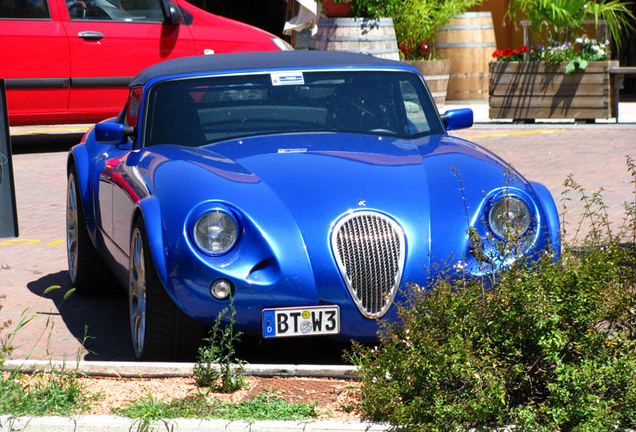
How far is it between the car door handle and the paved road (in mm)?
1371

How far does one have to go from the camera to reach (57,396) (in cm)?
366

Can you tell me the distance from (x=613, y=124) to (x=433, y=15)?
331cm

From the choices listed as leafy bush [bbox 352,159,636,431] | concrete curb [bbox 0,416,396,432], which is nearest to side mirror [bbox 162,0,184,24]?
leafy bush [bbox 352,159,636,431]

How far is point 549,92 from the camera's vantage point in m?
13.6

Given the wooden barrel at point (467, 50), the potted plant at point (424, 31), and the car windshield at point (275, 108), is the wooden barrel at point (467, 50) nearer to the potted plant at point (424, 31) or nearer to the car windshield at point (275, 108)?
the potted plant at point (424, 31)

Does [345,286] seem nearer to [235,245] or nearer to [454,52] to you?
[235,245]

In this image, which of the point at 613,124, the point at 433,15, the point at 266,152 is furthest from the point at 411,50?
the point at 266,152

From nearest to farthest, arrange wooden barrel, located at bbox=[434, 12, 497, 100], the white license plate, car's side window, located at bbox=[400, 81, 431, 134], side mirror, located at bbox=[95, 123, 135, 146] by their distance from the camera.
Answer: the white license plate, side mirror, located at bbox=[95, 123, 135, 146], car's side window, located at bbox=[400, 81, 431, 134], wooden barrel, located at bbox=[434, 12, 497, 100]

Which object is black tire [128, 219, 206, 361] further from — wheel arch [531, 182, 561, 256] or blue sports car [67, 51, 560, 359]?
wheel arch [531, 182, 561, 256]

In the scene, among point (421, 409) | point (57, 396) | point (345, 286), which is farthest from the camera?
point (345, 286)

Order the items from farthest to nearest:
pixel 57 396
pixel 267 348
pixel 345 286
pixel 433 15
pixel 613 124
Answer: pixel 433 15 → pixel 613 124 → pixel 267 348 → pixel 345 286 → pixel 57 396

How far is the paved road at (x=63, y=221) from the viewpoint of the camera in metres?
4.94

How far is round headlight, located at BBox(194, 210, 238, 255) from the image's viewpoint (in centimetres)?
417

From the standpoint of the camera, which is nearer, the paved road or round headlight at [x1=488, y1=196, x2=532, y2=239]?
round headlight at [x1=488, y1=196, x2=532, y2=239]
